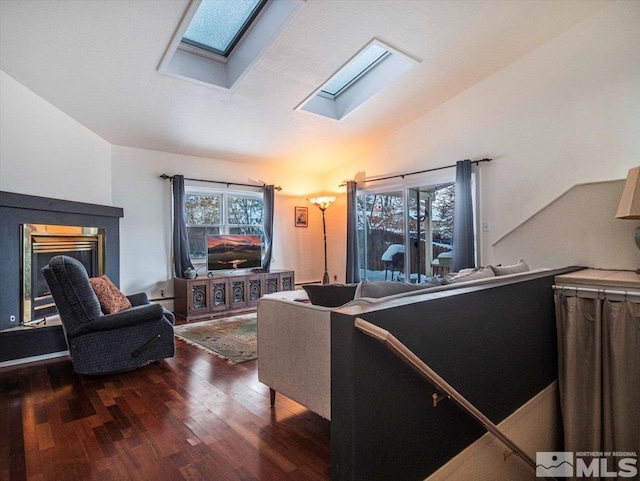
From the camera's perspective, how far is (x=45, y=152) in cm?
351

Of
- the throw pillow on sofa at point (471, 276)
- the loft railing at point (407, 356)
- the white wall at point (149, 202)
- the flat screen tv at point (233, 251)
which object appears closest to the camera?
the loft railing at point (407, 356)

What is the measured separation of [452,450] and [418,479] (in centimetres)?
30

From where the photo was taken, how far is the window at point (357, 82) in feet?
13.3

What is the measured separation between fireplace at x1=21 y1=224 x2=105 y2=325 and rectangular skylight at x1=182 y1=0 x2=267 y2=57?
244cm

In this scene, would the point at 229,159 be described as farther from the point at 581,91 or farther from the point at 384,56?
the point at 581,91

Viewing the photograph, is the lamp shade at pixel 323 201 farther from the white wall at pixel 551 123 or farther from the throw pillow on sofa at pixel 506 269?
the throw pillow on sofa at pixel 506 269

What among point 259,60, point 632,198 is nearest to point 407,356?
point 632,198

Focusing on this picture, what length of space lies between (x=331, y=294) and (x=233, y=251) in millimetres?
3858

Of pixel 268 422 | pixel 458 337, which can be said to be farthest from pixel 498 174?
pixel 268 422

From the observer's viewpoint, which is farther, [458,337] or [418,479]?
[458,337]

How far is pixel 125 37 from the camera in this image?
2936 millimetres

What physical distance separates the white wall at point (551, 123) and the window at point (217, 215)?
3175 millimetres

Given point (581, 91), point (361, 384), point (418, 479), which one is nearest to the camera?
point (361, 384)

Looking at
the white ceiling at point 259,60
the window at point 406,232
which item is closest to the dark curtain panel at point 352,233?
the window at point 406,232
